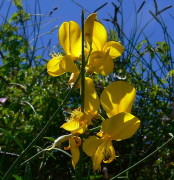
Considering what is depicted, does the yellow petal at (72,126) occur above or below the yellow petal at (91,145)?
above

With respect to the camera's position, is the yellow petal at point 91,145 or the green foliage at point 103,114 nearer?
the yellow petal at point 91,145

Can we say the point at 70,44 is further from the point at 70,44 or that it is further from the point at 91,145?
the point at 91,145

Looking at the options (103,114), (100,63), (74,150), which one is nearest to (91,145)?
(74,150)

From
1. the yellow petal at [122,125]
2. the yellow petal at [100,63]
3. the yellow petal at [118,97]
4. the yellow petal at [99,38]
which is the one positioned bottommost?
the yellow petal at [122,125]

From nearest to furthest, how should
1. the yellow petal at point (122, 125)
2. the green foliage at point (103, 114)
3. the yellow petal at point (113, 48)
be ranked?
the yellow petal at point (122, 125), the yellow petal at point (113, 48), the green foliage at point (103, 114)

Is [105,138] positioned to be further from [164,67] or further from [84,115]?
[164,67]

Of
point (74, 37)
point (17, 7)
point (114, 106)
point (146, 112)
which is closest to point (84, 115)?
point (114, 106)

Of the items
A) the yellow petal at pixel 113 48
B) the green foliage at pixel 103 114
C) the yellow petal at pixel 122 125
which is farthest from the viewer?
the green foliage at pixel 103 114

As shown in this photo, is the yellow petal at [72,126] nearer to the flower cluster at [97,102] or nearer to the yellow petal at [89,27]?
the flower cluster at [97,102]

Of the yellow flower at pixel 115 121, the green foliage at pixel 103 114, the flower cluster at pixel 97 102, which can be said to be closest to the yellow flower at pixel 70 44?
the flower cluster at pixel 97 102

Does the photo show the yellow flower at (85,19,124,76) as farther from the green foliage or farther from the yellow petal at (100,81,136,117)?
the green foliage
